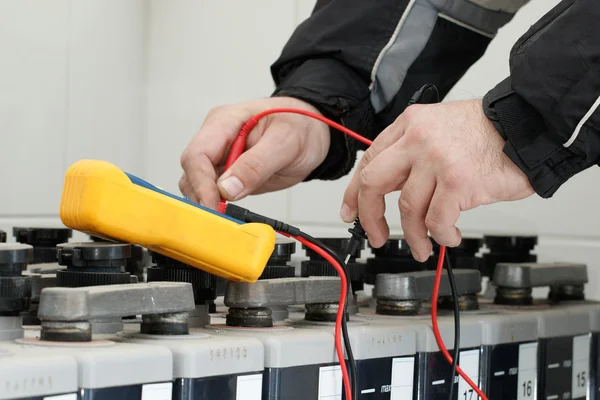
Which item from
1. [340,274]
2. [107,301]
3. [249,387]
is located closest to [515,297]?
[340,274]

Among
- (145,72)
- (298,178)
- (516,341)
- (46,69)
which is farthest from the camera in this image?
(145,72)

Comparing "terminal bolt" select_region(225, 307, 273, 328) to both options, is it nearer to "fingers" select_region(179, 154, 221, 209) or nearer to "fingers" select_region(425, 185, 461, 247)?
"fingers" select_region(425, 185, 461, 247)

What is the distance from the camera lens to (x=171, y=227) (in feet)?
2.53

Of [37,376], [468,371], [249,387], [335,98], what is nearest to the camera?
[37,376]

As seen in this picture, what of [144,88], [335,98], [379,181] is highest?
[144,88]

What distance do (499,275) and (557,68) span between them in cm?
40

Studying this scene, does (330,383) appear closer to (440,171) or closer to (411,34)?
(440,171)

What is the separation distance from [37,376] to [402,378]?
1.22 ft

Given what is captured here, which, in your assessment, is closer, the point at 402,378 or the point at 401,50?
the point at 402,378

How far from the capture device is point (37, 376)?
0.60 m

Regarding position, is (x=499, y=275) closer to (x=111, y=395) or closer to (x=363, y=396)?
(x=363, y=396)

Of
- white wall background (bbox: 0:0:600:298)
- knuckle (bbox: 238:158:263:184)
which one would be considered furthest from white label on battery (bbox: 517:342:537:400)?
white wall background (bbox: 0:0:600:298)

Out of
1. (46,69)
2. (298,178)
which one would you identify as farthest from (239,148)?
(46,69)

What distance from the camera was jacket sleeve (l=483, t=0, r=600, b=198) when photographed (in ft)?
2.67
